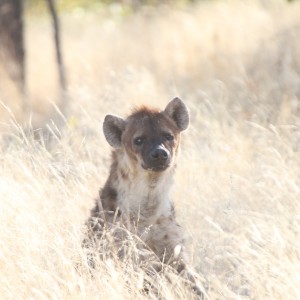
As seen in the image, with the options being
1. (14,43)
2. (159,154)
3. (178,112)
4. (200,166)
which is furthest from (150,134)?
(14,43)

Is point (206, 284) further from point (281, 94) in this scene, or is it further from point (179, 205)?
point (281, 94)

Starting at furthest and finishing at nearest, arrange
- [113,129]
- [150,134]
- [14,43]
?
[14,43]
[113,129]
[150,134]

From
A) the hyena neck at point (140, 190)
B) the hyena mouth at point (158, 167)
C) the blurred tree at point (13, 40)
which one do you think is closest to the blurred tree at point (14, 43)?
the blurred tree at point (13, 40)

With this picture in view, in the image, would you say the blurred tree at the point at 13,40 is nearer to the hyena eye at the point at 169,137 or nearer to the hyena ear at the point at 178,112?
the hyena ear at the point at 178,112

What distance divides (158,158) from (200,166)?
1.91 m

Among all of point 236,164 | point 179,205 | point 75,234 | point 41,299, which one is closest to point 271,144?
point 236,164

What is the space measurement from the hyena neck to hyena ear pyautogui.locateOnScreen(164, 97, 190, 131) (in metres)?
0.38

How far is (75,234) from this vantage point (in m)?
5.98

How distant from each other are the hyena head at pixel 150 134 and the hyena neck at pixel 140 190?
0.07 meters

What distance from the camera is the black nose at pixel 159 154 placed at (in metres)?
5.88

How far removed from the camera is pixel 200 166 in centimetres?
777

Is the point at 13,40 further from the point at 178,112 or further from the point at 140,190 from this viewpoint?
the point at 140,190

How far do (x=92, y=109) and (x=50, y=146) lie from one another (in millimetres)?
1369

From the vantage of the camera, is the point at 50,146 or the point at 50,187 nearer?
the point at 50,187
